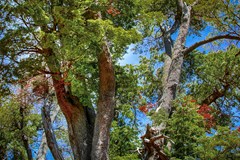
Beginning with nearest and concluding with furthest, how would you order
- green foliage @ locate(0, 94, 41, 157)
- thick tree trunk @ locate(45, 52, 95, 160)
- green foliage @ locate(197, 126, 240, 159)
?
thick tree trunk @ locate(45, 52, 95, 160) < green foliage @ locate(197, 126, 240, 159) < green foliage @ locate(0, 94, 41, 157)

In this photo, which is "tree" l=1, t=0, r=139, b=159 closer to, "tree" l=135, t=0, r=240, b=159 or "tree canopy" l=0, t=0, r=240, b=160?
"tree canopy" l=0, t=0, r=240, b=160

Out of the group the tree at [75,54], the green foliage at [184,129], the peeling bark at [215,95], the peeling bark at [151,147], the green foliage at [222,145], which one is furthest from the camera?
the peeling bark at [215,95]

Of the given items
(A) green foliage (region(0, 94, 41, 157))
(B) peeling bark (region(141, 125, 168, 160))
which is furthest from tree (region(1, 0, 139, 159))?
(A) green foliage (region(0, 94, 41, 157))

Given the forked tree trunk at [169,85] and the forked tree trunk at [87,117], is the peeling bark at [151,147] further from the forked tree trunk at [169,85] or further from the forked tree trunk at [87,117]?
the forked tree trunk at [87,117]

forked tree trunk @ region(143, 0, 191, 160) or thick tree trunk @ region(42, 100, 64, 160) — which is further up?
forked tree trunk @ region(143, 0, 191, 160)

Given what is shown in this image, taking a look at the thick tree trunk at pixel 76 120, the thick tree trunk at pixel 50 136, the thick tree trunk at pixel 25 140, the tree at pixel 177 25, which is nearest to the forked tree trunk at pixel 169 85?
the tree at pixel 177 25

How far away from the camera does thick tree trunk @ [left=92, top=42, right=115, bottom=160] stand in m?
6.30

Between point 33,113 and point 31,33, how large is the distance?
7916 mm

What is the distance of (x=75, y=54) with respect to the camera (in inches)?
238

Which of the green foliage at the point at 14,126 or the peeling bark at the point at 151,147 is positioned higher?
the green foliage at the point at 14,126

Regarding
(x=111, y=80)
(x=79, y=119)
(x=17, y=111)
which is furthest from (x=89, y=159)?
(x=17, y=111)

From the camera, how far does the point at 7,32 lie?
236 inches

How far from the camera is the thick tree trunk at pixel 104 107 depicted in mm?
6305

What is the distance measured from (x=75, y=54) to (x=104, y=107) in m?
1.21
